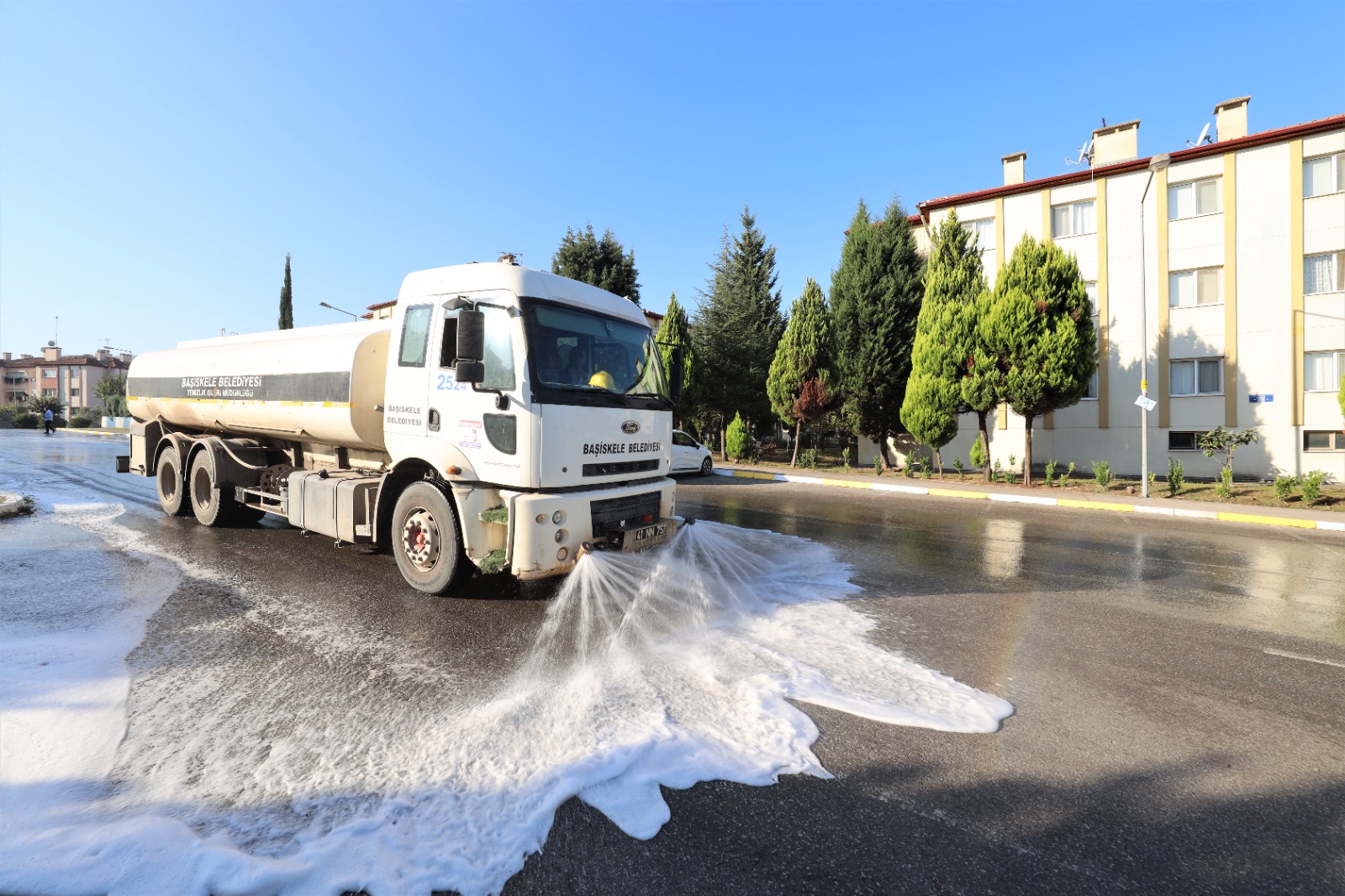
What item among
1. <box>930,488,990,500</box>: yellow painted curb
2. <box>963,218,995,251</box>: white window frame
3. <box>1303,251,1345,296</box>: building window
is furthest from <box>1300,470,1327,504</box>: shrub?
<box>963,218,995,251</box>: white window frame

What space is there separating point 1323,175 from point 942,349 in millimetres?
12742

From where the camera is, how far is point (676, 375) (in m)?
7.17

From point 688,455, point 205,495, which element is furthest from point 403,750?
point 688,455

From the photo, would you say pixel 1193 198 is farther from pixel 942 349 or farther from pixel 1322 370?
pixel 942 349

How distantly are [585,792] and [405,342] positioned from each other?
4815 mm

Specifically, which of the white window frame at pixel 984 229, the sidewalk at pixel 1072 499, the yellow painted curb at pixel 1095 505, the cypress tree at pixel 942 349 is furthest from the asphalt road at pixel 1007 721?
the white window frame at pixel 984 229

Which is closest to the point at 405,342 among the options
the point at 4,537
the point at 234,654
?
the point at 234,654

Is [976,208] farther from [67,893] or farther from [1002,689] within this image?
[67,893]

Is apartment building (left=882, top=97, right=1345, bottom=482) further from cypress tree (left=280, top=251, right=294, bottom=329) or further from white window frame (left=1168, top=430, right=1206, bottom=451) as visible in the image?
cypress tree (left=280, top=251, right=294, bottom=329)

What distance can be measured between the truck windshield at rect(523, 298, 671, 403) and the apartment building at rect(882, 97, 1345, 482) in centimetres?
1847

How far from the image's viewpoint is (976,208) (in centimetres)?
2352

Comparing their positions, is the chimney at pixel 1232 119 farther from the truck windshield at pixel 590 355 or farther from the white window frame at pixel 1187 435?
the truck windshield at pixel 590 355

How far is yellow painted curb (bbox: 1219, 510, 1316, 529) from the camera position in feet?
36.9

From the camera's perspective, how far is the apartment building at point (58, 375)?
8119 cm
